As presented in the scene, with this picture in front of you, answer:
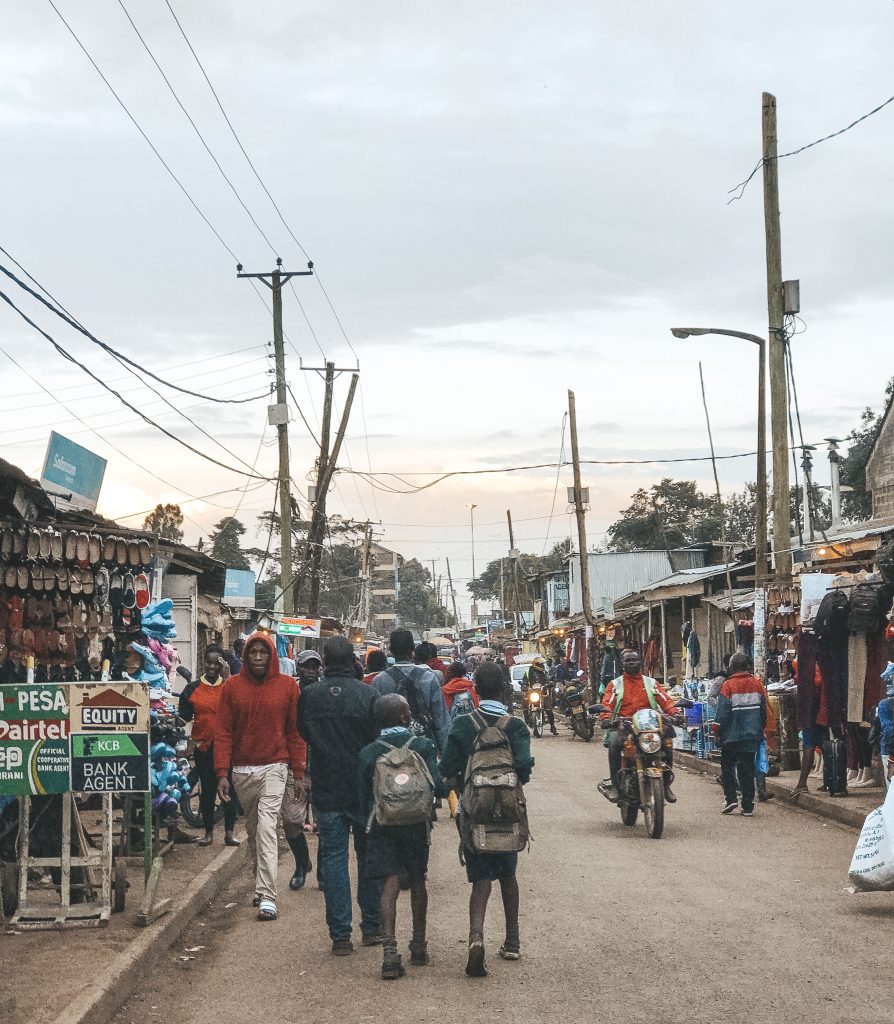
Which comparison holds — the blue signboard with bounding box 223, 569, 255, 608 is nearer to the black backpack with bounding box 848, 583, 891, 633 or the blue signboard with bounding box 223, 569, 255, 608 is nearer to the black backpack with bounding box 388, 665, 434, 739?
the black backpack with bounding box 388, 665, 434, 739

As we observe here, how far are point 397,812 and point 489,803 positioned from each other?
53cm

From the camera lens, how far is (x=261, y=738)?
29.8 feet

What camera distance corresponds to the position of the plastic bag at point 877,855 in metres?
8.93

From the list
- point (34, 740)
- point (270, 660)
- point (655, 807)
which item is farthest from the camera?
point (655, 807)

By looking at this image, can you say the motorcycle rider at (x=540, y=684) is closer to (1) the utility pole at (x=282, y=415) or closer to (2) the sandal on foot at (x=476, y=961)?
(1) the utility pole at (x=282, y=415)

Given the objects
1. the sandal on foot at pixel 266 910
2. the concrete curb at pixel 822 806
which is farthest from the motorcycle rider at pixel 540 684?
the sandal on foot at pixel 266 910

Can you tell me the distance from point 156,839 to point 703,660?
2376 centimetres

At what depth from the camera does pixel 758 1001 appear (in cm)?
661

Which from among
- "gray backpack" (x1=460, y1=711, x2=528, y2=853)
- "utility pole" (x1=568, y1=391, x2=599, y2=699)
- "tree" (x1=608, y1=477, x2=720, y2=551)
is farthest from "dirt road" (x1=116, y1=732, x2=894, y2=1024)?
"tree" (x1=608, y1=477, x2=720, y2=551)

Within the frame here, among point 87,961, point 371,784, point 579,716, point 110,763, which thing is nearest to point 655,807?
point 371,784

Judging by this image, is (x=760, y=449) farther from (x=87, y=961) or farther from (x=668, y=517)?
(x=668, y=517)

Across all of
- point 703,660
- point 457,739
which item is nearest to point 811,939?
point 457,739

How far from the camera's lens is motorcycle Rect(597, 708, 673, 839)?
13211mm

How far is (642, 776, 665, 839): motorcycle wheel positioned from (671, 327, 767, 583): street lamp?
A: 726cm
